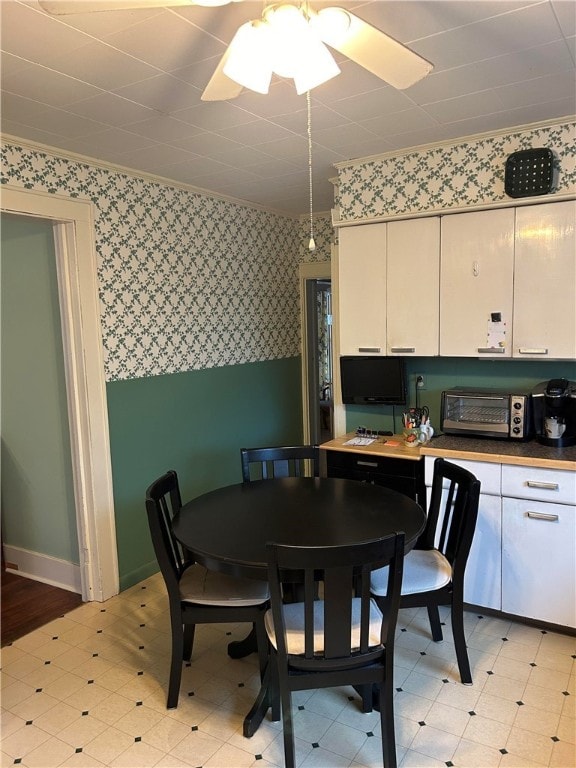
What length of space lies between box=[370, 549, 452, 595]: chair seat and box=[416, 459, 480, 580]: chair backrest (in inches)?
1.9

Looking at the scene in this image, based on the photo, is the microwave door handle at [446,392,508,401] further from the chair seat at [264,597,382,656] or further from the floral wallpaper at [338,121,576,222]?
the chair seat at [264,597,382,656]

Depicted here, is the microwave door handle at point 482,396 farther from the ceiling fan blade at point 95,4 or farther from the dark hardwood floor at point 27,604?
the dark hardwood floor at point 27,604

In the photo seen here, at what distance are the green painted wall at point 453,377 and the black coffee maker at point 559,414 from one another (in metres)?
0.26

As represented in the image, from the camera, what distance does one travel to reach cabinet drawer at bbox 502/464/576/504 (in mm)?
2566

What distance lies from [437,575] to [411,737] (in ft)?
1.99

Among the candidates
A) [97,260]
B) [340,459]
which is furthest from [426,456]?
[97,260]

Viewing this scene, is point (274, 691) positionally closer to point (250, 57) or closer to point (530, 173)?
point (250, 57)

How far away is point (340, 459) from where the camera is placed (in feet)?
10.7

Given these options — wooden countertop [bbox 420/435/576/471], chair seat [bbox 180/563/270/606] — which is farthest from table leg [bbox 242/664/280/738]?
wooden countertop [bbox 420/435/576/471]

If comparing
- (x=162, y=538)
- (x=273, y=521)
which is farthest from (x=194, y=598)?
(x=273, y=521)

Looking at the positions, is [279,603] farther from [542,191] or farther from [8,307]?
[8,307]

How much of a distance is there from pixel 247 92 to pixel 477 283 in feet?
5.07

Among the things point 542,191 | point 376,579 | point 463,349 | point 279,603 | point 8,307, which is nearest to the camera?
point 279,603

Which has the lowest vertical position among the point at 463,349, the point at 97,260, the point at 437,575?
the point at 437,575
